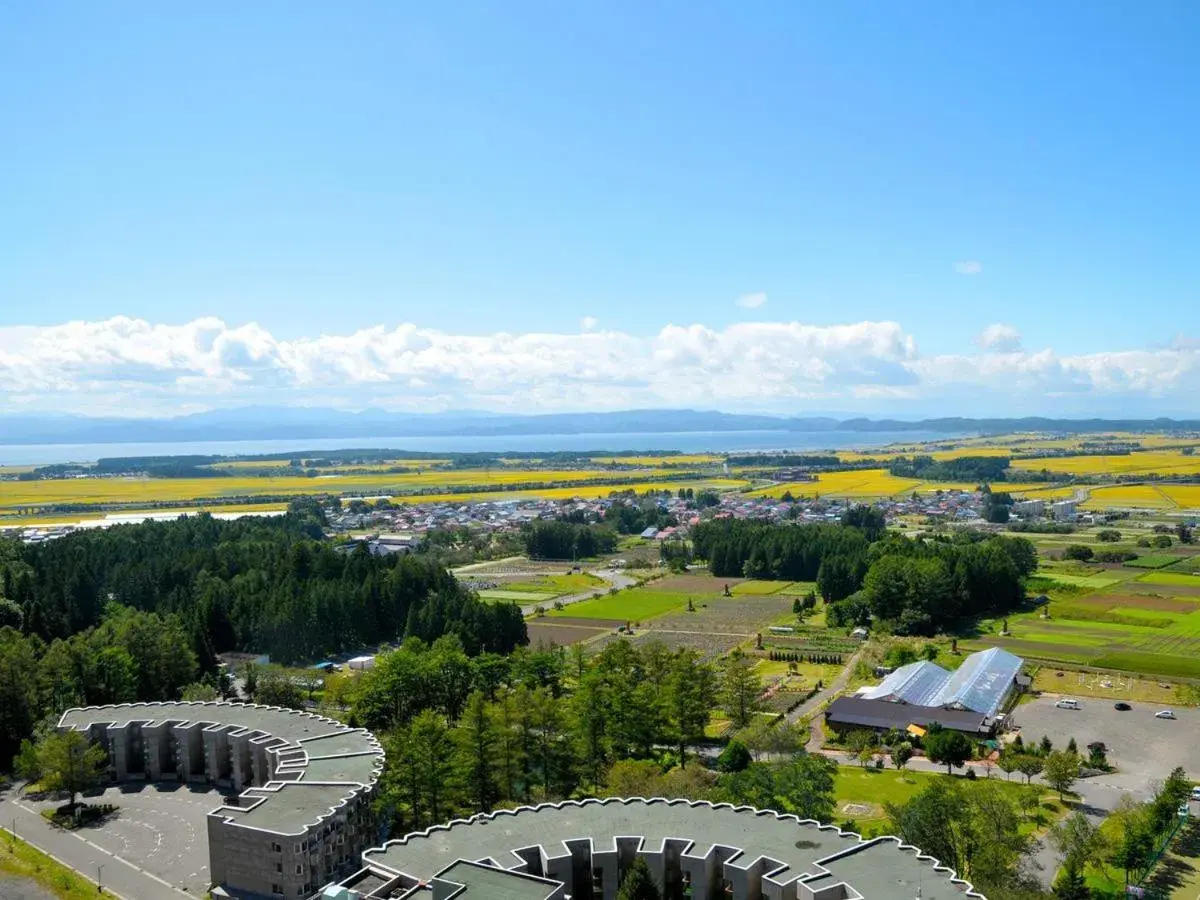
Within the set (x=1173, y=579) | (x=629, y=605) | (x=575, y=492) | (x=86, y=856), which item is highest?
(x=575, y=492)

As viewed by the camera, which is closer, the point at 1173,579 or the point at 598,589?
the point at 1173,579

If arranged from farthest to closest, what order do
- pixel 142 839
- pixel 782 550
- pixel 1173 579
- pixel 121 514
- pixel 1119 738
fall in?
pixel 121 514
pixel 782 550
pixel 1173 579
pixel 1119 738
pixel 142 839

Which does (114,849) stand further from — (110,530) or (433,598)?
(110,530)

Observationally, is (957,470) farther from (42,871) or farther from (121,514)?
(42,871)

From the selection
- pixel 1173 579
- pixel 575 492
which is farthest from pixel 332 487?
pixel 1173 579

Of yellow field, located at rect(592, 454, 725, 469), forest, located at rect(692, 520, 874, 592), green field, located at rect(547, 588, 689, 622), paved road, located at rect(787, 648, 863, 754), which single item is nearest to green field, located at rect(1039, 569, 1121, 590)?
forest, located at rect(692, 520, 874, 592)

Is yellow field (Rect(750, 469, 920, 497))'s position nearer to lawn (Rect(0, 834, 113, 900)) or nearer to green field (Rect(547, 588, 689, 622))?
green field (Rect(547, 588, 689, 622))
